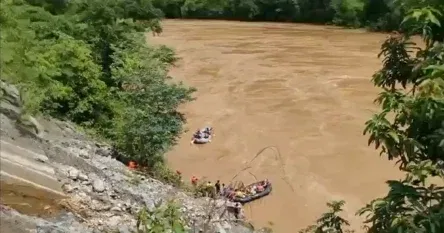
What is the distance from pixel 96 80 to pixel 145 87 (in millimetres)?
1093

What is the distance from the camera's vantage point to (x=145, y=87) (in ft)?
45.4

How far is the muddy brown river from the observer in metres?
13.7

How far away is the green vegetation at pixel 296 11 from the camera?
39.3 metres

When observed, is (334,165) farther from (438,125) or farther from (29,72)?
(438,125)

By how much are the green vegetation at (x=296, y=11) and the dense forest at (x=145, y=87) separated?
17.2m

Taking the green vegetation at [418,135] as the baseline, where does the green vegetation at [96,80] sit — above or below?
below

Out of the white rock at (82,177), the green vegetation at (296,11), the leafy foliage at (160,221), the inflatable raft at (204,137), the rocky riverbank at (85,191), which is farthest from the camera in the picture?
the green vegetation at (296,11)

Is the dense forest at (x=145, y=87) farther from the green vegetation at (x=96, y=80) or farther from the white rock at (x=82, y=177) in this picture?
the white rock at (x=82, y=177)

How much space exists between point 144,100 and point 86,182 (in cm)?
486

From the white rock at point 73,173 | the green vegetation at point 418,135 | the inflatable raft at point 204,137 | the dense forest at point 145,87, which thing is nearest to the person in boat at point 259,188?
the dense forest at point 145,87

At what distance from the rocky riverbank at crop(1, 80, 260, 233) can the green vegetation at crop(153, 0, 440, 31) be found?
28.6m

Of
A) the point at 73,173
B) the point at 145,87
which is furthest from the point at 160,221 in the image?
the point at 145,87

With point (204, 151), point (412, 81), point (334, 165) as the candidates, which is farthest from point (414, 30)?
point (204, 151)

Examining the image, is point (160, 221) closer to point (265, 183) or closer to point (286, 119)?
point (265, 183)
